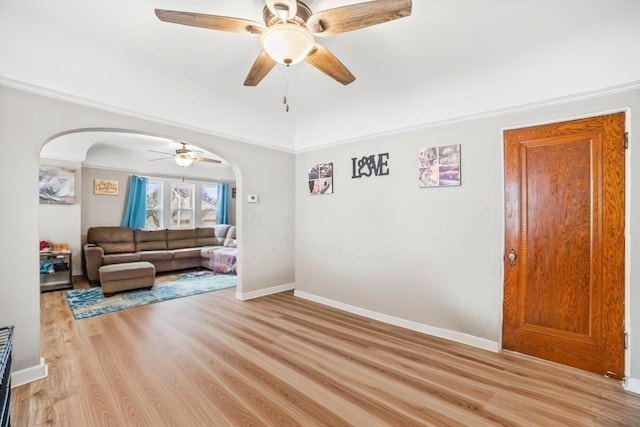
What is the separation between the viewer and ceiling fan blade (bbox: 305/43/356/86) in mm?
1978

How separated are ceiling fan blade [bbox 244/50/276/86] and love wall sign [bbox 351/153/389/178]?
1.80 metres

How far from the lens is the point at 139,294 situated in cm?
461

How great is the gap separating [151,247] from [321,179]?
479 centimetres

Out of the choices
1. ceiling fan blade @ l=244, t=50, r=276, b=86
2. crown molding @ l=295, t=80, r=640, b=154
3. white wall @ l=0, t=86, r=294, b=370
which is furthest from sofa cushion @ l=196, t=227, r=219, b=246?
ceiling fan blade @ l=244, t=50, r=276, b=86

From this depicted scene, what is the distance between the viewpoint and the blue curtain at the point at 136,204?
678 cm

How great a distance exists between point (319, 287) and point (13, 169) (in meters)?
3.51

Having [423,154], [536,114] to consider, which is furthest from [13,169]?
[536,114]

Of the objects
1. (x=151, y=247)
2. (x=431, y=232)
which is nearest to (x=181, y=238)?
(x=151, y=247)

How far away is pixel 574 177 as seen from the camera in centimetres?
243

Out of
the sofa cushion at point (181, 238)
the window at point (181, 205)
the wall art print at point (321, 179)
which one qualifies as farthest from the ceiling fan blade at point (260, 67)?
the window at point (181, 205)

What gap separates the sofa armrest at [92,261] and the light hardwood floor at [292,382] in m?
2.31

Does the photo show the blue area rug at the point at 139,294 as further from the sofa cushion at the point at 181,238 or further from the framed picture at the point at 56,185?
the framed picture at the point at 56,185

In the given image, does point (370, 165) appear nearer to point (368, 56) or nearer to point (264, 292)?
point (368, 56)

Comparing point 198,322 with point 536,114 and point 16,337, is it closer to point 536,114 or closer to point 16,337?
point 16,337
